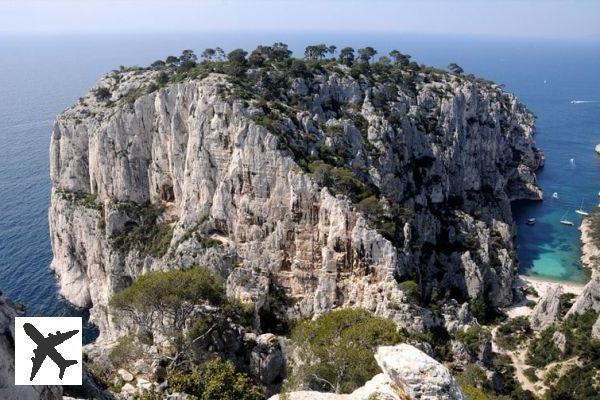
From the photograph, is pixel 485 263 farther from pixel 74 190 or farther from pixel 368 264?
pixel 74 190

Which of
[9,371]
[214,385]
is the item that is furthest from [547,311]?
[9,371]

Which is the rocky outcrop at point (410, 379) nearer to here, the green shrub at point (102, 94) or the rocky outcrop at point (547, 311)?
the rocky outcrop at point (547, 311)

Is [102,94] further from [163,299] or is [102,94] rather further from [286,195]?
[163,299]

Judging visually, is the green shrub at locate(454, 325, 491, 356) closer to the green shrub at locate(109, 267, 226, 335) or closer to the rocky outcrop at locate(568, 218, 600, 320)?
the rocky outcrop at locate(568, 218, 600, 320)

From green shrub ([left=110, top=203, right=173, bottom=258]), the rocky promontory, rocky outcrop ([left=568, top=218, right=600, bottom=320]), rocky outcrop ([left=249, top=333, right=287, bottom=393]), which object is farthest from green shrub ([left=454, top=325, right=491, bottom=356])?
green shrub ([left=110, top=203, right=173, bottom=258])

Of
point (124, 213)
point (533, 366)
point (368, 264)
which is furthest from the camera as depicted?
point (124, 213)

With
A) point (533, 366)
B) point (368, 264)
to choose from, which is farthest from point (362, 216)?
point (533, 366)

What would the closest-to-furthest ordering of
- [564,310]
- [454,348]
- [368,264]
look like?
[454,348] < [368,264] < [564,310]
